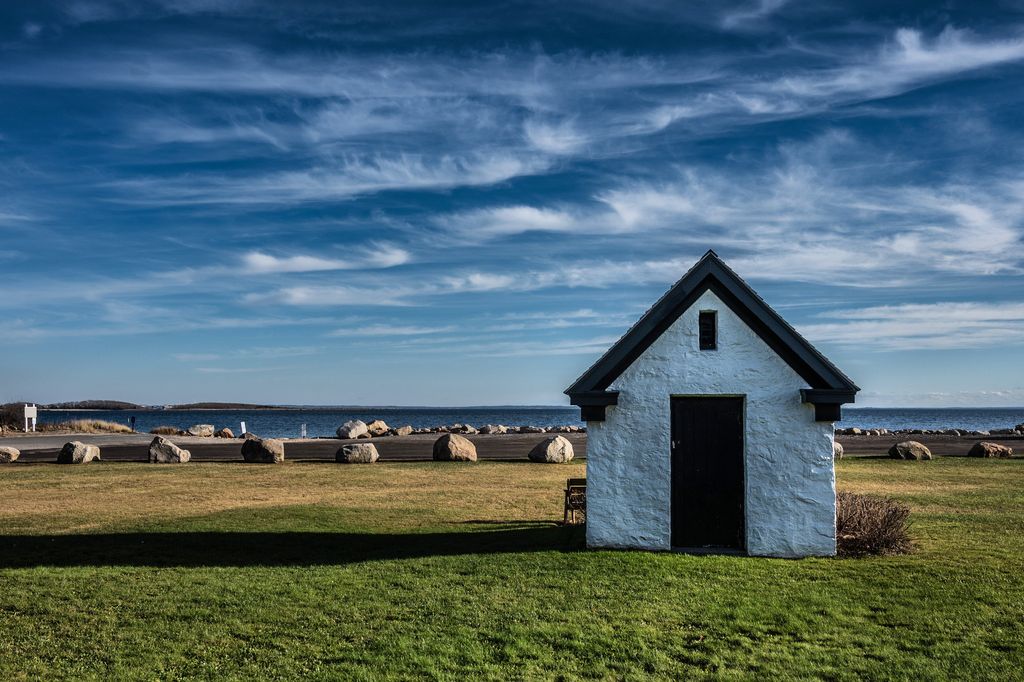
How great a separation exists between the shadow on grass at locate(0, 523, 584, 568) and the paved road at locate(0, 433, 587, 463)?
19.1m

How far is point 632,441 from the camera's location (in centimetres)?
1358

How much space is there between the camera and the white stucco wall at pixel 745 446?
43.4 ft

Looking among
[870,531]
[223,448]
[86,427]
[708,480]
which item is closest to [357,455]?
[223,448]

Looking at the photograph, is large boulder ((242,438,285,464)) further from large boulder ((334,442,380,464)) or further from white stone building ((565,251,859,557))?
white stone building ((565,251,859,557))

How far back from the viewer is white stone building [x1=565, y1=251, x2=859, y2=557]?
43.5ft

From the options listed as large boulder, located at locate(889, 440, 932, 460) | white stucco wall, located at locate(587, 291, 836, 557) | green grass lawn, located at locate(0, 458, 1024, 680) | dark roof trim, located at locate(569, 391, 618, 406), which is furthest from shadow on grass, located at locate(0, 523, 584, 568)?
large boulder, located at locate(889, 440, 932, 460)

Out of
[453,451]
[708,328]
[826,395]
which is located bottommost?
[453,451]

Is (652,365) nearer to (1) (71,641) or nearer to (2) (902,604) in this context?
(2) (902,604)

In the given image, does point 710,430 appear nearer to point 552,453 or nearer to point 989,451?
point 552,453

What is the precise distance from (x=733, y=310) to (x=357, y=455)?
22.9m

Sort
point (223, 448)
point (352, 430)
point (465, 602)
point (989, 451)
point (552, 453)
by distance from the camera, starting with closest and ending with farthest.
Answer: point (465, 602), point (552, 453), point (989, 451), point (223, 448), point (352, 430)

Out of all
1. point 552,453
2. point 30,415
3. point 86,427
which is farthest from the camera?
point 30,415

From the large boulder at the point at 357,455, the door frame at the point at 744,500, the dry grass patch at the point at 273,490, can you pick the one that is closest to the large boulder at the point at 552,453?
the dry grass patch at the point at 273,490

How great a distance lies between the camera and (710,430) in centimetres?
1369
